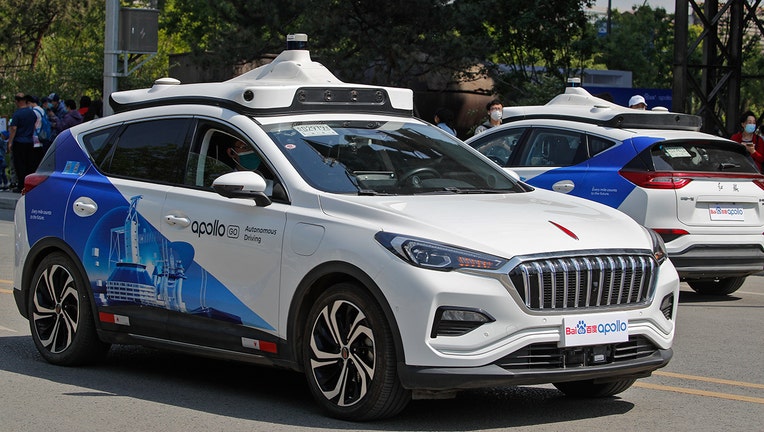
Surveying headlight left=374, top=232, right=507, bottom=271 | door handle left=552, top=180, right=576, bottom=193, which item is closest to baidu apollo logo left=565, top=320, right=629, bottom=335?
headlight left=374, top=232, right=507, bottom=271

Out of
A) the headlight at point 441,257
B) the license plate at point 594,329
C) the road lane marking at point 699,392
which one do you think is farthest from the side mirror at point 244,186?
the road lane marking at point 699,392

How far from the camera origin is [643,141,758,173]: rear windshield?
1175 cm

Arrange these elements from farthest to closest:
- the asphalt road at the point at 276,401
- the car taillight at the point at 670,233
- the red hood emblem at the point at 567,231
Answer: the car taillight at the point at 670,233, the asphalt road at the point at 276,401, the red hood emblem at the point at 567,231

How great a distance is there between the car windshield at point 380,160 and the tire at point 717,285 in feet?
19.5

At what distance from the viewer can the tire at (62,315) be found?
8023 mm

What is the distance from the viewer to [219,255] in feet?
23.2

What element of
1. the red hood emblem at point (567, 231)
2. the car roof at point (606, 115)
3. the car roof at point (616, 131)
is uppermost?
the car roof at point (606, 115)

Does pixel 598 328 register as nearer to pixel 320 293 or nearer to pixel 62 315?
pixel 320 293

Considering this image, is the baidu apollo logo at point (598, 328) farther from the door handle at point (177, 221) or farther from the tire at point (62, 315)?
the tire at point (62, 315)

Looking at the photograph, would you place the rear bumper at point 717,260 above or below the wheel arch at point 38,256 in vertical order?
below

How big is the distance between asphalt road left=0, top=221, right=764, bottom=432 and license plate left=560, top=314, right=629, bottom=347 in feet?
1.60

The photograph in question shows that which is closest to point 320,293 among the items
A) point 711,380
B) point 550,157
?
point 711,380

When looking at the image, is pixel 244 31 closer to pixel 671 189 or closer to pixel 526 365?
pixel 671 189

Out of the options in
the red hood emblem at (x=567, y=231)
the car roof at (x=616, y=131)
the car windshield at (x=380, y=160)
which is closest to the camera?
the red hood emblem at (x=567, y=231)
